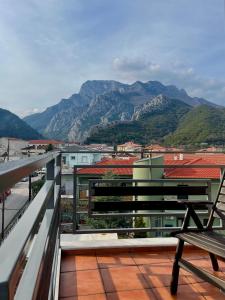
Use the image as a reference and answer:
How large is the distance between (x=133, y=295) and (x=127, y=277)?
11.5 inches

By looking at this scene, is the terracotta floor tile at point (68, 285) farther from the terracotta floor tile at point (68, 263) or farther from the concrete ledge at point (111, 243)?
the concrete ledge at point (111, 243)

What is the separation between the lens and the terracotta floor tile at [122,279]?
2.29m

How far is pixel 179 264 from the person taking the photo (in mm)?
2127

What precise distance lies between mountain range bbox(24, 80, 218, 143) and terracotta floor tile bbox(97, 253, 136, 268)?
91.9 inches

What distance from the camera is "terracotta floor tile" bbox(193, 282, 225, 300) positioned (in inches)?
85.1

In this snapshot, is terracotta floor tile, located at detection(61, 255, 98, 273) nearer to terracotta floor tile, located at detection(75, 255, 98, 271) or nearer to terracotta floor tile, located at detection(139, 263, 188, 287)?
terracotta floor tile, located at detection(75, 255, 98, 271)

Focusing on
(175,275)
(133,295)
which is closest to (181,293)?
(175,275)

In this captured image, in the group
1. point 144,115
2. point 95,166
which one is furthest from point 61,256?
point 144,115

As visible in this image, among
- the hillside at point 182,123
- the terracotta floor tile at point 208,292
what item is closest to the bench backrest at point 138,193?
the terracotta floor tile at point 208,292

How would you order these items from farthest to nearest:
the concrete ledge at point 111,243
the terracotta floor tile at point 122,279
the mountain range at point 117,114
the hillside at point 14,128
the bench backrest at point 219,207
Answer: the mountain range at point 117,114, the hillside at point 14,128, the concrete ledge at point 111,243, the bench backrest at point 219,207, the terracotta floor tile at point 122,279

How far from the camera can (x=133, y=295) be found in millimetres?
2168

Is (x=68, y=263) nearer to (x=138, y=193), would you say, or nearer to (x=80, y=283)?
(x=80, y=283)

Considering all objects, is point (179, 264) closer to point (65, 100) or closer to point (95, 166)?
point (95, 166)

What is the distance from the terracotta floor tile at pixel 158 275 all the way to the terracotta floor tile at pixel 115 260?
16 cm
